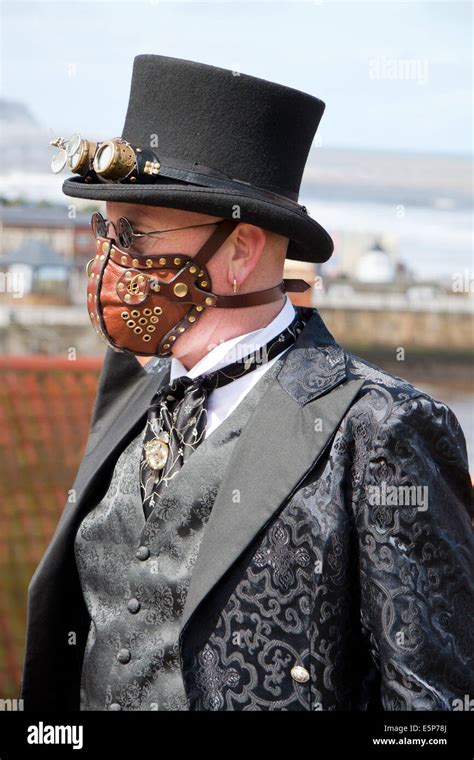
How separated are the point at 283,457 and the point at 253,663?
390mm

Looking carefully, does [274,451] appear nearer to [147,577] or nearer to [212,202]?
[147,577]

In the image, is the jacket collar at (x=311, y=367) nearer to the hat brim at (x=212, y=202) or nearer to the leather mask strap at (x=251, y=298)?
the leather mask strap at (x=251, y=298)

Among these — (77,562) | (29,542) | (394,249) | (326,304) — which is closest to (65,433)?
(29,542)

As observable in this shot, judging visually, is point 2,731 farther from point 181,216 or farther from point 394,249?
point 394,249

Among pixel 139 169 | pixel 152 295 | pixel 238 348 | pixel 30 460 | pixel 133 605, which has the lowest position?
pixel 133 605

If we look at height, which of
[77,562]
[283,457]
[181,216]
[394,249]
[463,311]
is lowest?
[77,562]

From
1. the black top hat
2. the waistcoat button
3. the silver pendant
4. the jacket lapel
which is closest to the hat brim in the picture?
the black top hat

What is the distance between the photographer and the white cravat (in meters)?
2.39

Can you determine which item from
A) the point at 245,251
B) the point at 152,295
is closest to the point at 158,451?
the point at 152,295

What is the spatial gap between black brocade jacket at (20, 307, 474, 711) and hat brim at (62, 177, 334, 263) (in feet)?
1.03

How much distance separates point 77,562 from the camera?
99.3 inches

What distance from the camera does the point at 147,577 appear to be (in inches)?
90.9

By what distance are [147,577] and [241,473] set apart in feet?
0.92

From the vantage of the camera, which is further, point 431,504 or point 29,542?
point 29,542
